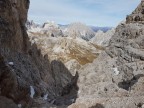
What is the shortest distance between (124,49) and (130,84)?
14.1 m

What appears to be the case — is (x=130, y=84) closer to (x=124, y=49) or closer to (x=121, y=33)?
(x=124, y=49)

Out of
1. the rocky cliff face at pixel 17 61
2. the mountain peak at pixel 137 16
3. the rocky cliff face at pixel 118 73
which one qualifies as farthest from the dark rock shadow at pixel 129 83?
the rocky cliff face at pixel 17 61

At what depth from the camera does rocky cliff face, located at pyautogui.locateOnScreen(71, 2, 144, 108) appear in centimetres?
5415

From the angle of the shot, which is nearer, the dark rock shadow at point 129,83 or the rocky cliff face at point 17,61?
the rocky cliff face at point 17,61

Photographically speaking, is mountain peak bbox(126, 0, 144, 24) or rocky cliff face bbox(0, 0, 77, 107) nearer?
rocky cliff face bbox(0, 0, 77, 107)

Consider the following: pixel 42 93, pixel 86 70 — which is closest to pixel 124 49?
pixel 86 70

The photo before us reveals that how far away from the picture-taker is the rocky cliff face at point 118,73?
54.2 metres

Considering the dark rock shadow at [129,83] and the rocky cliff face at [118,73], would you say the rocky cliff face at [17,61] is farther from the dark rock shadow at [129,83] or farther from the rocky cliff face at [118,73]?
the dark rock shadow at [129,83]

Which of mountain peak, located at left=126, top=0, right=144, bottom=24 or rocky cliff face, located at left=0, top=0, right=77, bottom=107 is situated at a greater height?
mountain peak, located at left=126, top=0, right=144, bottom=24

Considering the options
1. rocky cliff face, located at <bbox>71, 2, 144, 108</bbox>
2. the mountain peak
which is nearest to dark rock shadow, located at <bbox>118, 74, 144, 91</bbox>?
rocky cliff face, located at <bbox>71, 2, 144, 108</bbox>

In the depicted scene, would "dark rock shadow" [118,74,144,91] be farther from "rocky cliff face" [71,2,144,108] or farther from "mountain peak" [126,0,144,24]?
"mountain peak" [126,0,144,24]

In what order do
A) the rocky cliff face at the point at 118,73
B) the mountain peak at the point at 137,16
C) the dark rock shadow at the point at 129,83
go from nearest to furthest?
the rocky cliff face at the point at 118,73
the dark rock shadow at the point at 129,83
the mountain peak at the point at 137,16

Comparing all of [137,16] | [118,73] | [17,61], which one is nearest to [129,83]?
[118,73]

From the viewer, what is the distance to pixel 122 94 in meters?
56.7
